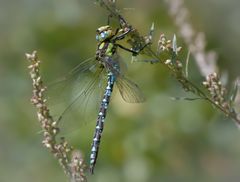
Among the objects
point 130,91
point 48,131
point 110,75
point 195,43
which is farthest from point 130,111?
point 48,131

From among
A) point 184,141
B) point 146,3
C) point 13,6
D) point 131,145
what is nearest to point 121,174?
point 131,145


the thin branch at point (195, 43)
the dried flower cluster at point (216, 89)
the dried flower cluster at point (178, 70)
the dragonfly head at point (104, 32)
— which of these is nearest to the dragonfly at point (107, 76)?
the dragonfly head at point (104, 32)

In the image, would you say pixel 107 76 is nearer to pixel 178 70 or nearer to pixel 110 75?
pixel 110 75

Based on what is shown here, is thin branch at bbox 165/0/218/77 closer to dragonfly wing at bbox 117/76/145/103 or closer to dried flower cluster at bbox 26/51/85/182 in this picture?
dragonfly wing at bbox 117/76/145/103

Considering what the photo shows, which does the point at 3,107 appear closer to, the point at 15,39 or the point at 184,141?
the point at 15,39

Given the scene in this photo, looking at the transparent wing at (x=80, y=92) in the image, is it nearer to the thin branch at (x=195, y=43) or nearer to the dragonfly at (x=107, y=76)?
the dragonfly at (x=107, y=76)
